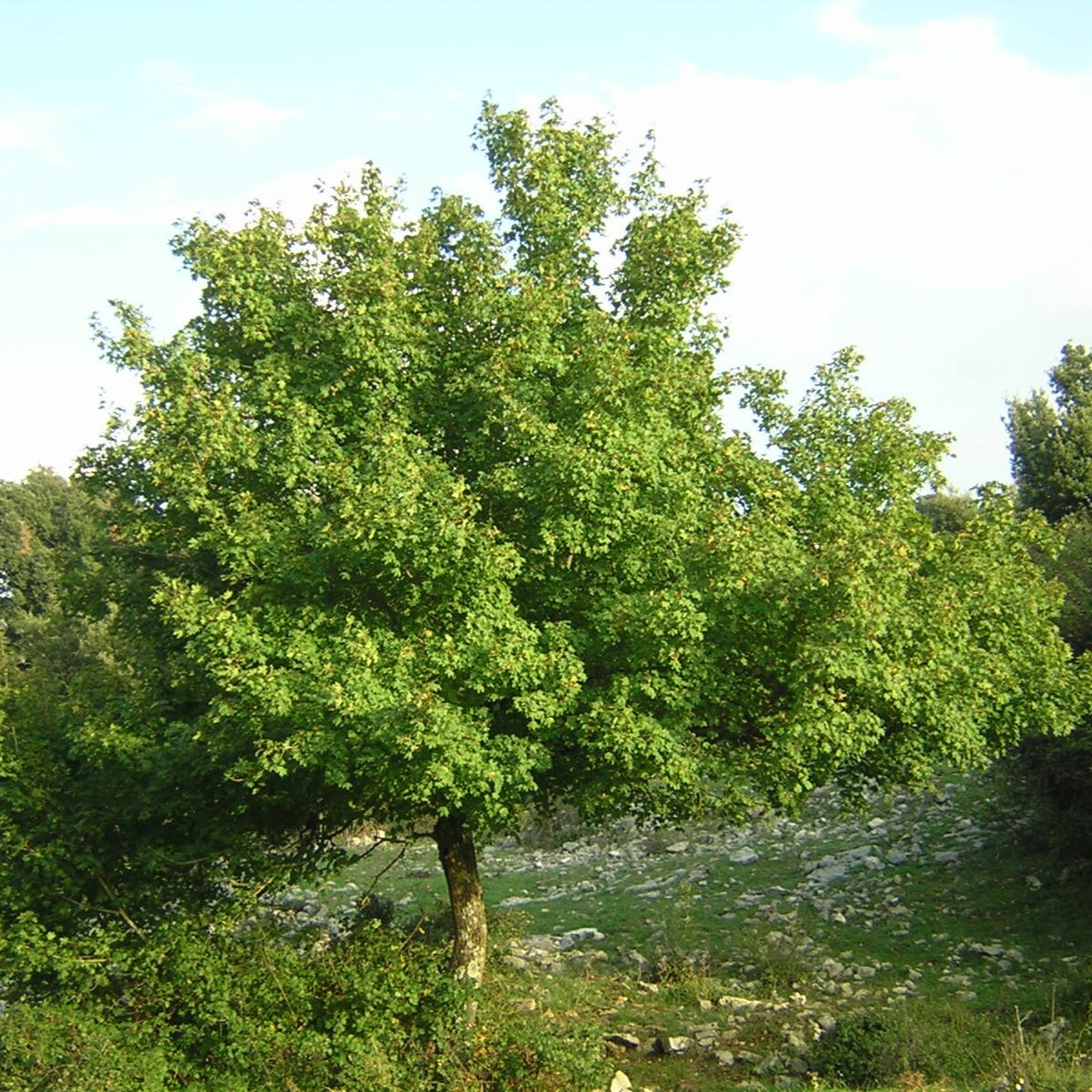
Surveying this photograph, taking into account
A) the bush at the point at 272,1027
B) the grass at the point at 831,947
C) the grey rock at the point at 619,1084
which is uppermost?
the bush at the point at 272,1027

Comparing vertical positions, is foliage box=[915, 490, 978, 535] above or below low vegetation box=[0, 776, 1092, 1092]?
above

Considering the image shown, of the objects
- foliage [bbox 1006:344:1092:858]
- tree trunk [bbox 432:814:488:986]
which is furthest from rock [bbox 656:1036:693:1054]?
foliage [bbox 1006:344:1092:858]

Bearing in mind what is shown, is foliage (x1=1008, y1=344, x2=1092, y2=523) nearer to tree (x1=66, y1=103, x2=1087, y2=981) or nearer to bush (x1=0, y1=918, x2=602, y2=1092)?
tree (x1=66, y1=103, x2=1087, y2=981)

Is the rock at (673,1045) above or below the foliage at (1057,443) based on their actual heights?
below

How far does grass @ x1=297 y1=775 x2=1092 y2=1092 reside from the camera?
15.9 metres

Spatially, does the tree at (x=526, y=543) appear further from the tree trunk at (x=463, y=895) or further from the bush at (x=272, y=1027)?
the bush at (x=272, y=1027)

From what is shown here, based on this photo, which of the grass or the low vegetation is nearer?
the low vegetation

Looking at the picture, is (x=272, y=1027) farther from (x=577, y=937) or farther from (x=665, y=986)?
(x=577, y=937)

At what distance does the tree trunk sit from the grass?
1.08 metres

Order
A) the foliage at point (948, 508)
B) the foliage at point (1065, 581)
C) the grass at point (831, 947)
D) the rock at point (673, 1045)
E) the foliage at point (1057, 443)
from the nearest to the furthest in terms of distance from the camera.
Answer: the grass at point (831, 947) → the rock at point (673, 1045) → the foliage at point (1065, 581) → the foliage at point (1057, 443) → the foliage at point (948, 508)

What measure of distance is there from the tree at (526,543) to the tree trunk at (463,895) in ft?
0.16

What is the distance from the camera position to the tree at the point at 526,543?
13500 mm

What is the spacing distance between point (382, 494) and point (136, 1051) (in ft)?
24.4

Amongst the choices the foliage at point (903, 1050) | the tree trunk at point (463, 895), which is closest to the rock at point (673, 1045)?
the foliage at point (903, 1050)
